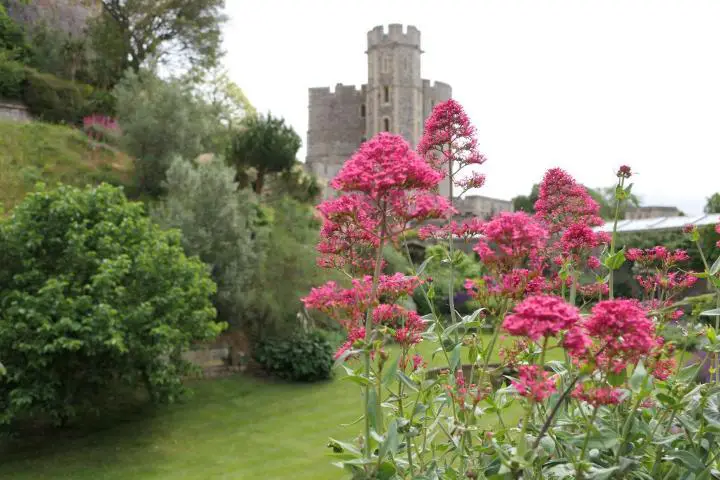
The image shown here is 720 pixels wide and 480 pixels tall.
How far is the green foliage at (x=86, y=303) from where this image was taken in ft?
39.4

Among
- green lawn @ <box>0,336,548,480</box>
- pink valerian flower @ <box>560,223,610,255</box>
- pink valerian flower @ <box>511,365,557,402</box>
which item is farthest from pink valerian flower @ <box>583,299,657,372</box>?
green lawn @ <box>0,336,548,480</box>

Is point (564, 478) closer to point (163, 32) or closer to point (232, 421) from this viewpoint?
point (232, 421)

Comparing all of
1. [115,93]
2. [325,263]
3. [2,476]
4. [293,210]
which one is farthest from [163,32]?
[325,263]

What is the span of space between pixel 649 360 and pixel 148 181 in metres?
22.4

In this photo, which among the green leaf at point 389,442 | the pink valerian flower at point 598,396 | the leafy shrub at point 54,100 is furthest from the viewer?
the leafy shrub at point 54,100

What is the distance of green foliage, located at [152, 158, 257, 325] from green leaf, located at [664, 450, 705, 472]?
17.0m

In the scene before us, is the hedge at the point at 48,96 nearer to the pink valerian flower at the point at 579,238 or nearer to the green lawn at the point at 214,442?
the green lawn at the point at 214,442

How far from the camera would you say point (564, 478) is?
2.71 meters

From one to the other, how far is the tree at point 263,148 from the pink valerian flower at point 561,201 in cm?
2336

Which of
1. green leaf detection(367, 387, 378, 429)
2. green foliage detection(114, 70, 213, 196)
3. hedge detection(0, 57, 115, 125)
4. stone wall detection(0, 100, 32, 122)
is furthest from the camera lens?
hedge detection(0, 57, 115, 125)

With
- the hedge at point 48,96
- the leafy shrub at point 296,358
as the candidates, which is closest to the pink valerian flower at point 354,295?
the leafy shrub at point 296,358

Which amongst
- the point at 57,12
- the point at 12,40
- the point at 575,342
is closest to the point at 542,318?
the point at 575,342

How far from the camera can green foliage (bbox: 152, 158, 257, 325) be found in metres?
19.0

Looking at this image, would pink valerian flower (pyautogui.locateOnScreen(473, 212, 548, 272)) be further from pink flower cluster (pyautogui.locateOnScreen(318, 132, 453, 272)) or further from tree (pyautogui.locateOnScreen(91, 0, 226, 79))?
tree (pyautogui.locateOnScreen(91, 0, 226, 79))
